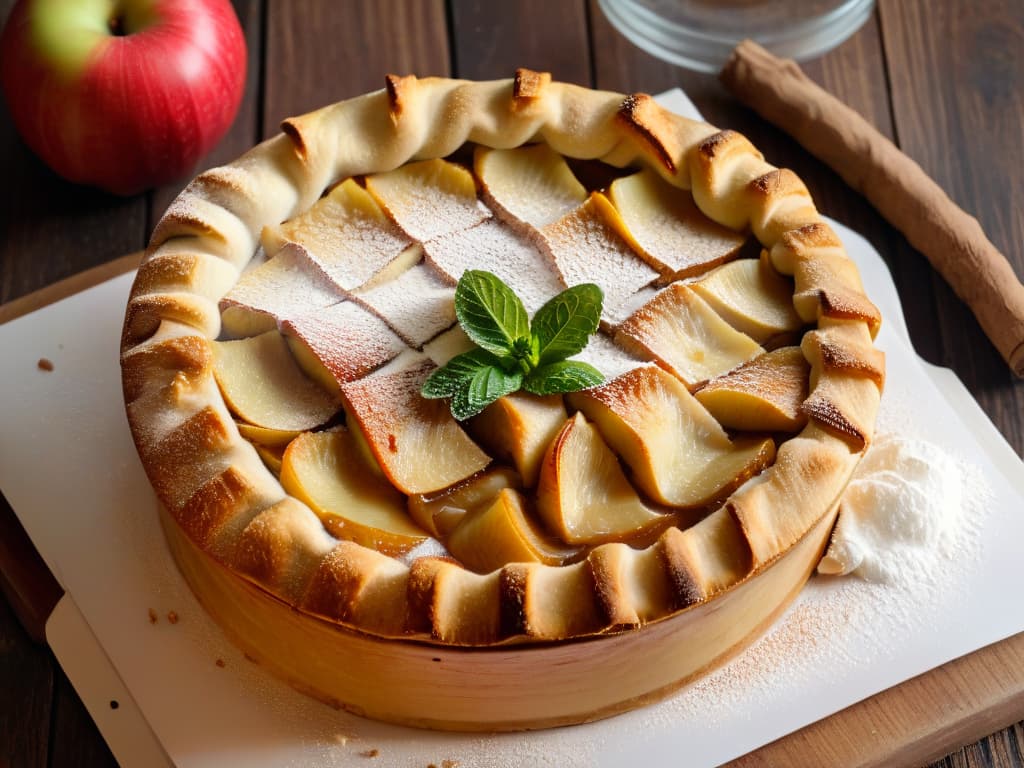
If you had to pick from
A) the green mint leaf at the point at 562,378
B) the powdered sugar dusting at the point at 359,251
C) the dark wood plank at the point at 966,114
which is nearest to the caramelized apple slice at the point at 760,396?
the green mint leaf at the point at 562,378

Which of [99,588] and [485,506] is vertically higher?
[485,506]

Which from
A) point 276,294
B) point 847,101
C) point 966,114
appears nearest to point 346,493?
point 276,294

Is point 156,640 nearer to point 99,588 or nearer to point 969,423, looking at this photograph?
point 99,588

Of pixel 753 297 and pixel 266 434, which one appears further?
pixel 753 297

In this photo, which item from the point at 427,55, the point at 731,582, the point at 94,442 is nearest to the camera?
the point at 731,582

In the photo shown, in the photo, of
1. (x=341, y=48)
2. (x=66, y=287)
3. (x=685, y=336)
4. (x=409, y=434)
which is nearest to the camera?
(x=409, y=434)

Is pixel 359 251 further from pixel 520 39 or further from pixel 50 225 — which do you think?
pixel 520 39

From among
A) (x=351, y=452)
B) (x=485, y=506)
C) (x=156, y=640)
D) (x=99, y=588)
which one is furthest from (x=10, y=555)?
(x=485, y=506)

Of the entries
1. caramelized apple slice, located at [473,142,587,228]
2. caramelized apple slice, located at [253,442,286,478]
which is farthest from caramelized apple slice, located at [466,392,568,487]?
caramelized apple slice, located at [473,142,587,228]
